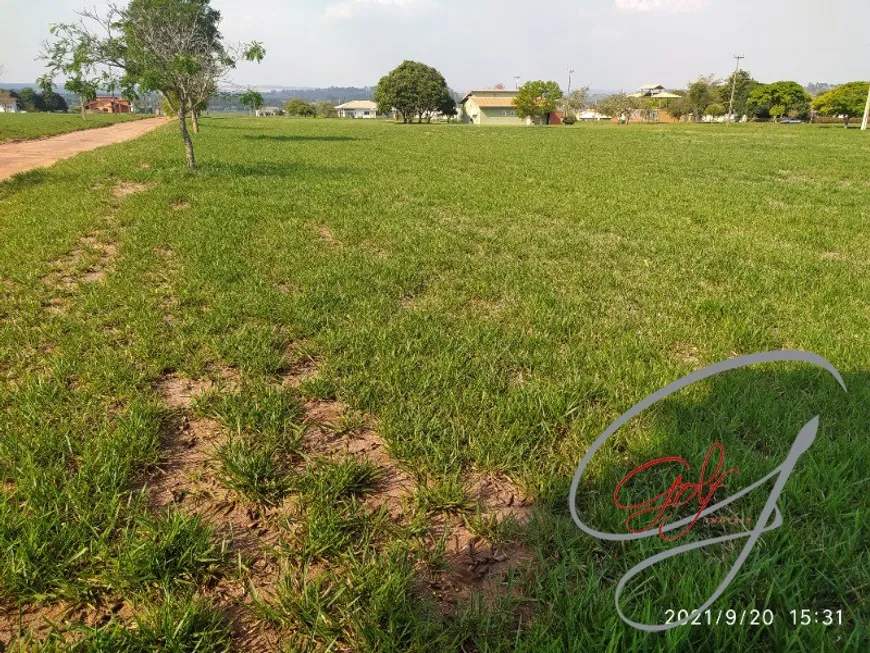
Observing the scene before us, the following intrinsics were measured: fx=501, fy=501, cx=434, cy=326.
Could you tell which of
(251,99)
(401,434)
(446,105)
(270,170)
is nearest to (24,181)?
(270,170)

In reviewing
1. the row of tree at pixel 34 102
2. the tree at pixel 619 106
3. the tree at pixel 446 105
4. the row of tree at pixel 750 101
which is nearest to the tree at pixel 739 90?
the row of tree at pixel 750 101

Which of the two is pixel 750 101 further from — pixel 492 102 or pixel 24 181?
pixel 24 181

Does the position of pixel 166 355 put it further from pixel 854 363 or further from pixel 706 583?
pixel 854 363

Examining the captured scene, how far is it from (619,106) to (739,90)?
2528 centimetres

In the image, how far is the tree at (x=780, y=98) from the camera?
71000 millimetres

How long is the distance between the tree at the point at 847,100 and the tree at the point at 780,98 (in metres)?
4.72

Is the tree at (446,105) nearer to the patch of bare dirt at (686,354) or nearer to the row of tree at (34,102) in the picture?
the row of tree at (34,102)

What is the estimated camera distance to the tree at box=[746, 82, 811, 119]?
233ft

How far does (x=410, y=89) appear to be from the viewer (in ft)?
265

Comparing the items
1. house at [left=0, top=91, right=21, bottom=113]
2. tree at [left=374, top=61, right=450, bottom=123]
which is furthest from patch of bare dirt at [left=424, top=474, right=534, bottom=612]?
house at [left=0, top=91, right=21, bottom=113]

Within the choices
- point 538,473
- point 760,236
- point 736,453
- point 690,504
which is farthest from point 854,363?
point 760,236

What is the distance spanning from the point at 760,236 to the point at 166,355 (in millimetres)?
8337

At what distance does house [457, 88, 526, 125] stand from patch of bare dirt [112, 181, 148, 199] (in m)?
104

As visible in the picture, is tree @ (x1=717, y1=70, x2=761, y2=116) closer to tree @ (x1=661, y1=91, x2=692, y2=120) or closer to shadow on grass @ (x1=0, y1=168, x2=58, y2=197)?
tree @ (x1=661, y1=91, x2=692, y2=120)
